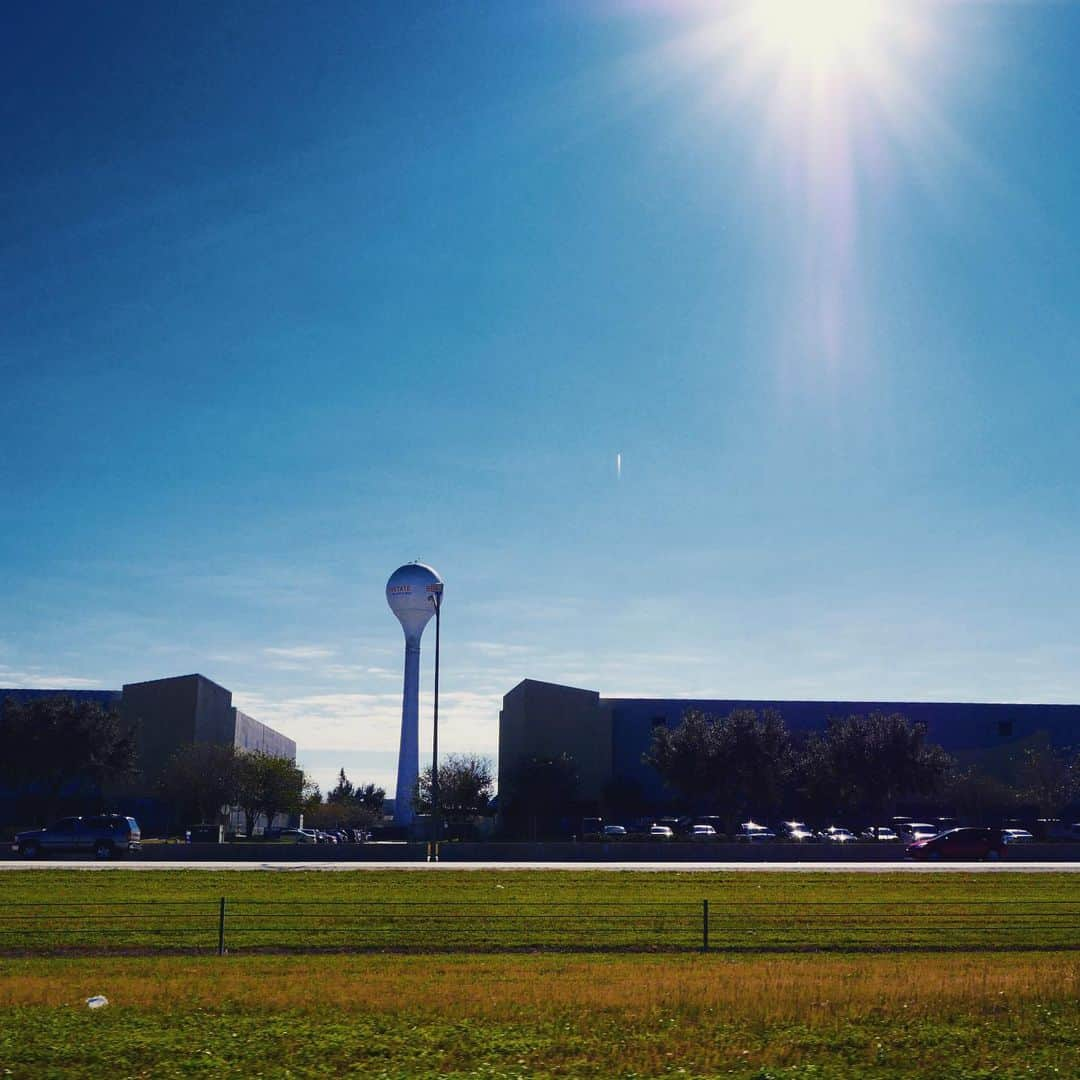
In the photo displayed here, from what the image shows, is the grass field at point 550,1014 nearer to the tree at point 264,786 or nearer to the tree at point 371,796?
the tree at point 264,786

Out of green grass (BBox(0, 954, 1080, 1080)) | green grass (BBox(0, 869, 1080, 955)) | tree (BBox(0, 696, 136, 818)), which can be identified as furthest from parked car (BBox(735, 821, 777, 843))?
green grass (BBox(0, 954, 1080, 1080))

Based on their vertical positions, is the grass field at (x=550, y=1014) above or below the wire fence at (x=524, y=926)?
above

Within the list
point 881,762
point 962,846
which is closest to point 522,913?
point 962,846

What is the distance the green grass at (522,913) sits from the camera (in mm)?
19750

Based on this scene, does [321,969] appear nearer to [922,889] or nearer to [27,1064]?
[27,1064]

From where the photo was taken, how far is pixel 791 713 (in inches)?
3314

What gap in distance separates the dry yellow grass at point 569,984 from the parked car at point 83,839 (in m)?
30.0

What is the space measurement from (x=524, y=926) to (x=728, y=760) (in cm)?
4340

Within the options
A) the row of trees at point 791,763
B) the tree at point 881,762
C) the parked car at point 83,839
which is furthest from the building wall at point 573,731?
the parked car at point 83,839

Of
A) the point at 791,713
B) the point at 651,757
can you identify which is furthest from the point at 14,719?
the point at 791,713

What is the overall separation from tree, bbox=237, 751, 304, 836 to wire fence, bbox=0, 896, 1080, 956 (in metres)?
48.8

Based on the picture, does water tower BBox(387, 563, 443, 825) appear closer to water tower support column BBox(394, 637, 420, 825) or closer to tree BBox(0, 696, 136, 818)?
water tower support column BBox(394, 637, 420, 825)

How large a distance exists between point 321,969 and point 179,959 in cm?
266

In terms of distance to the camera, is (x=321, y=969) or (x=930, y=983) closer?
(x=930, y=983)
